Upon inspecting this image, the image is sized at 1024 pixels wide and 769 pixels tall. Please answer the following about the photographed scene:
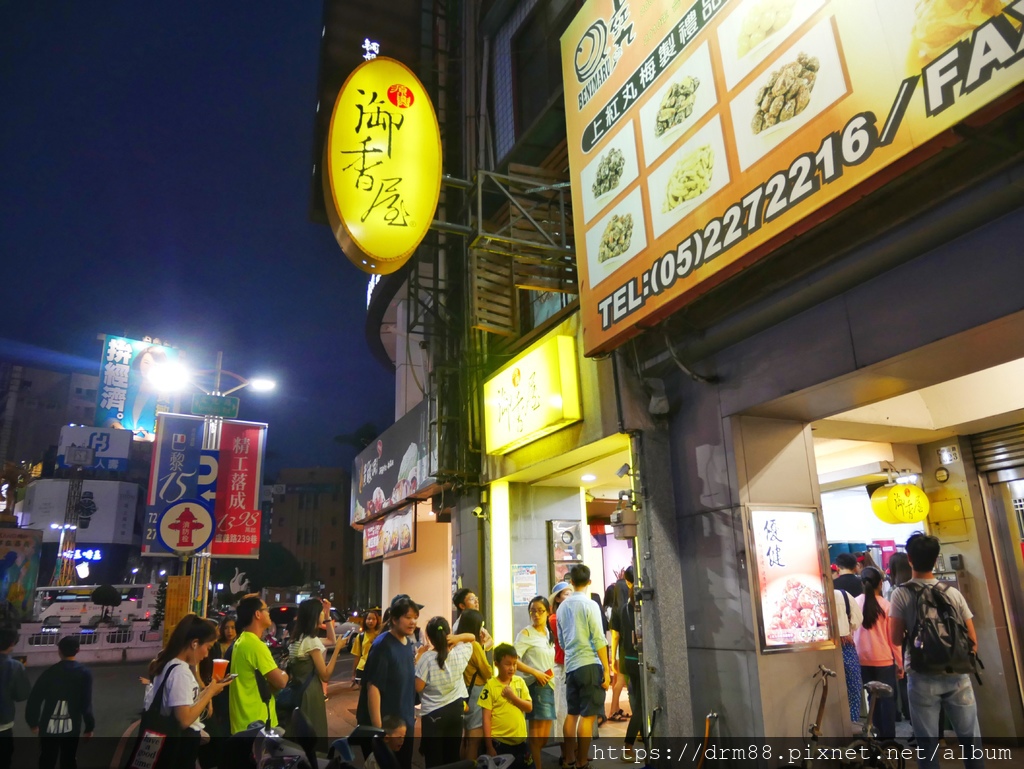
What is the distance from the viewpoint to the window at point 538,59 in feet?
39.9

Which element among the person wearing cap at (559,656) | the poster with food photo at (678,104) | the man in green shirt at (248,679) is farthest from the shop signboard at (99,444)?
the poster with food photo at (678,104)

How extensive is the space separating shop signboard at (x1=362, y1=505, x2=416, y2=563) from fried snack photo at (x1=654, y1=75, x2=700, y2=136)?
1183 centimetres

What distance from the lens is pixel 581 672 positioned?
7.87 meters

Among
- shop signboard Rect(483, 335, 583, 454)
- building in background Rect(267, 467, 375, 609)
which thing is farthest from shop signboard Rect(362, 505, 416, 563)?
building in background Rect(267, 467, 375, 609)

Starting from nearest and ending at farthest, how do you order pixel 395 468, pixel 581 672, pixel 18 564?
pixel 581 672
pixel 18 564
pixel 395 468

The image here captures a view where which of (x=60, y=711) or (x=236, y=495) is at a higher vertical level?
(x=236, y=495)

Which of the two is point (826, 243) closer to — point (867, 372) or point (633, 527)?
point (867, 372)

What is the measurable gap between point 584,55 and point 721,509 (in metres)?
6.60

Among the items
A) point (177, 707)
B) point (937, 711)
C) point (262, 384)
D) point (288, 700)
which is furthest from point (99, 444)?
point (937, 711)

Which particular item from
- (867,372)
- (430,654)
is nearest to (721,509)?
(867,372)

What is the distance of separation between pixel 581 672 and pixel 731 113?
6.42 m

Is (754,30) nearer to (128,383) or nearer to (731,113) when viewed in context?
(731,113)

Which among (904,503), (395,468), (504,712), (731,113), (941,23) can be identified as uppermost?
(731,113)

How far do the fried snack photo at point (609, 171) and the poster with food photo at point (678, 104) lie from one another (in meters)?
0.50
